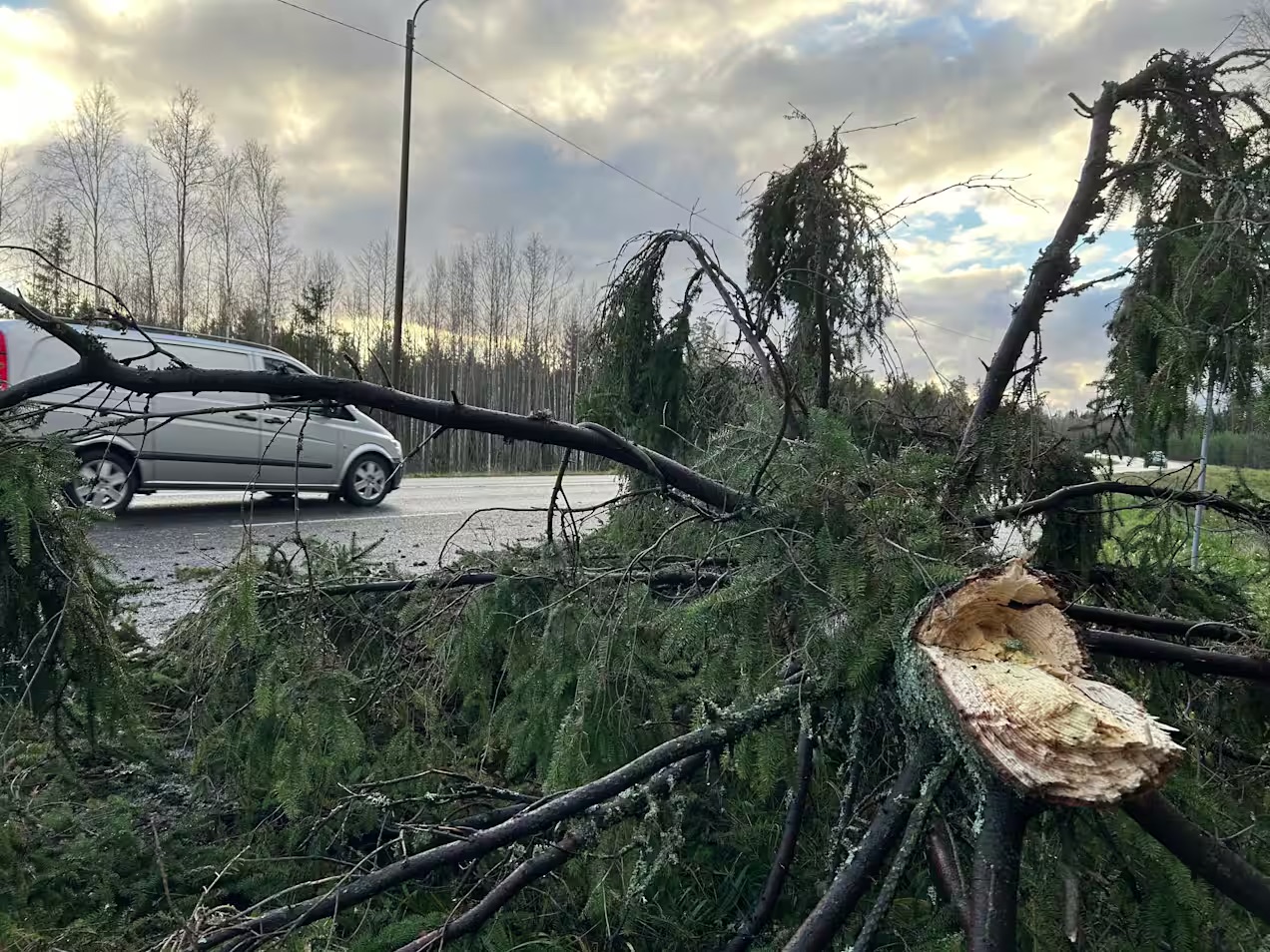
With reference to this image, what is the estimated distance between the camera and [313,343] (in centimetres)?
1711

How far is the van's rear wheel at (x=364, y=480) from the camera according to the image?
8.82 m

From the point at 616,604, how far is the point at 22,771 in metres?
1.94

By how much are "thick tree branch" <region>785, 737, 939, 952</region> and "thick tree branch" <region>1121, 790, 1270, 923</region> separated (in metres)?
0.31

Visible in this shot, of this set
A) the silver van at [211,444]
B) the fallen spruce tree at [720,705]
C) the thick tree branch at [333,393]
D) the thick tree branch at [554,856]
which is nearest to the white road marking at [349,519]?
the silver van at [211,444]

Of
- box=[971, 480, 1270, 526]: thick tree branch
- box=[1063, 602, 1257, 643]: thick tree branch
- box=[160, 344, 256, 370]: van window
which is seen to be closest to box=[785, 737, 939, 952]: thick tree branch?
box=[1063, 602, 1257, 643]: thick tree branch

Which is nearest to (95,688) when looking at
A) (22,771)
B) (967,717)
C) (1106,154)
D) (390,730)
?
(22,771)

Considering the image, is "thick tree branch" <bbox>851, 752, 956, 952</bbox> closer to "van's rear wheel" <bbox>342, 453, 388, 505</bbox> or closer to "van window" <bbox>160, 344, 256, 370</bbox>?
"van window" <bbox>160, 344, 256, 370</bbox>

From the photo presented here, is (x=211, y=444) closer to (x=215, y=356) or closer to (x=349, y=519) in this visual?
(x=215, y=356)

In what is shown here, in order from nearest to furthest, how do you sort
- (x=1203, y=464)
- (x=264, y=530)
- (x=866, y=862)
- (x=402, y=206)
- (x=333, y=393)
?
(x=866, y=862) < (x=333, y=393) < (x=1203, y=464) < (x=264, y=530) < (x=402, y=206)

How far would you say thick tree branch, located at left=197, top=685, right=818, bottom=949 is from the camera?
4.36ft

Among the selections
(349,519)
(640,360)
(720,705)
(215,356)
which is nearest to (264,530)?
(349,519)

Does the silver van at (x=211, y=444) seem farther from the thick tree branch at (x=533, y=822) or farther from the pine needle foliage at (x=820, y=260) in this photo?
the thick tree branch at (x=533, y=822)

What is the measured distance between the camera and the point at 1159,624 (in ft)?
5.90

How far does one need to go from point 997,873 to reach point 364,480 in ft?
29.3
